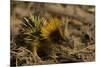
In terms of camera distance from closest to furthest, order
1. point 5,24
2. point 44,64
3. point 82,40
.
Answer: point 5,24 → point 44,64 → point 82,40

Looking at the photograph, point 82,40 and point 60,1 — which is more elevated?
point 60,1

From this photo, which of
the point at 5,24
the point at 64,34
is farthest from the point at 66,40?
the point at 5,24

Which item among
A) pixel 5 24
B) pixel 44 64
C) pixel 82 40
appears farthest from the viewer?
pixel 82 40

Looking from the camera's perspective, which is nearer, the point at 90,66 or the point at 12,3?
the point at 12,3

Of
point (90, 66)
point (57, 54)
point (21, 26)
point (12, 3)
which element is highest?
point (12, 3)

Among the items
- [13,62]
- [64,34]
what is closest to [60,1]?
[64,34]

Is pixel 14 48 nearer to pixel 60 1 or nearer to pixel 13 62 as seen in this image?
pixel 13 62

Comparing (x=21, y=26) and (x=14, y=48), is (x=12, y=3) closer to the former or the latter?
(x=21, y=26)
